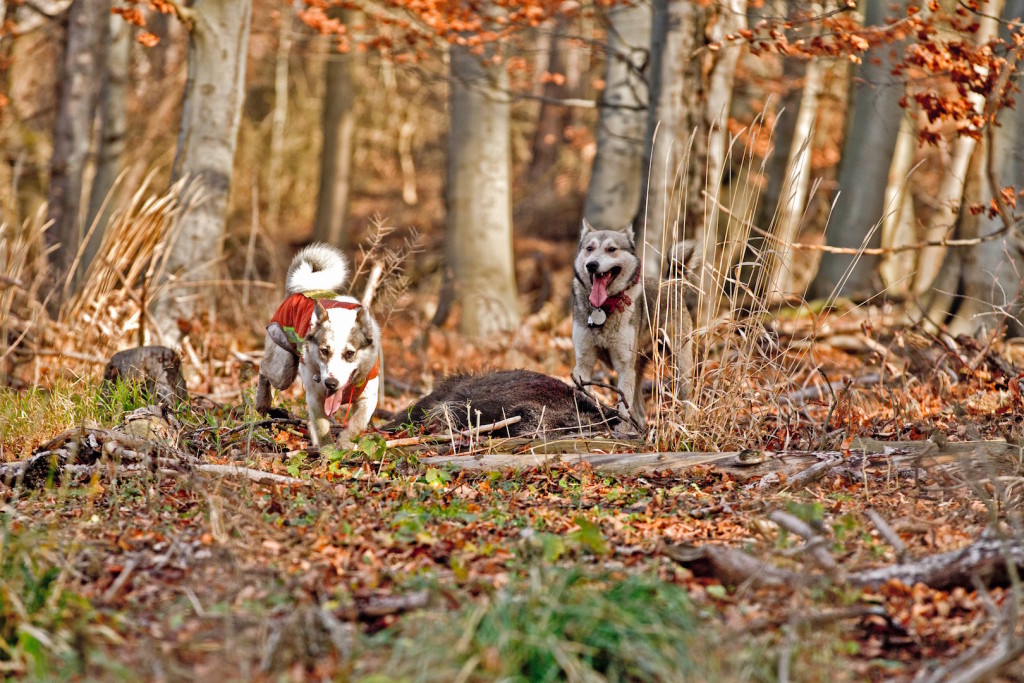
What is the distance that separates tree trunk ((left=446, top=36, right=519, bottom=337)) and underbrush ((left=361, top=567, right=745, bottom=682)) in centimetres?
845

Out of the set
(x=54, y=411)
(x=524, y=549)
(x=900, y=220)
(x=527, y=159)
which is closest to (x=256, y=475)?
(x=524, y=549)

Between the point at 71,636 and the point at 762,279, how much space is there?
4158 mm

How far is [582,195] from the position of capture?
18453 mm

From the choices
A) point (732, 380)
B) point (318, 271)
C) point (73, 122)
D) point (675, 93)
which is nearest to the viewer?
point (732, 380)

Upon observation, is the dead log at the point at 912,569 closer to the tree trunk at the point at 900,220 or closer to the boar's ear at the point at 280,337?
the boar's ear at the point at 280,337

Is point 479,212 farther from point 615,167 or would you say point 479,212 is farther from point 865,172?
point 865,172

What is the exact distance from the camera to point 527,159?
21906 mm

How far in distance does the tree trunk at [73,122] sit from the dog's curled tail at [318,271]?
5.95 meters

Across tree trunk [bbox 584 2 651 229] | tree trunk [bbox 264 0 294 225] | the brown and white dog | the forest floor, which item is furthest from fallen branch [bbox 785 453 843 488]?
tree trunk [bbox 264 0 294 225]

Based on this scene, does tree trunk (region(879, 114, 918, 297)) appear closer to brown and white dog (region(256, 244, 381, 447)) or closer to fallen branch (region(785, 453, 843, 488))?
fallen branch (region(785, 453, 843, 488))

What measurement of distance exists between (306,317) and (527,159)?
16.7 meters

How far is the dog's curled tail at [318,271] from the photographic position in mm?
6418

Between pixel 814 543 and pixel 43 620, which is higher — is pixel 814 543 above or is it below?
above

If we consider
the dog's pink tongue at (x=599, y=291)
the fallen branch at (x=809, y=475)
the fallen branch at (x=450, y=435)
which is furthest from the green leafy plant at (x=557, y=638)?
the dog's pink tongue at (x=599, y=291)
